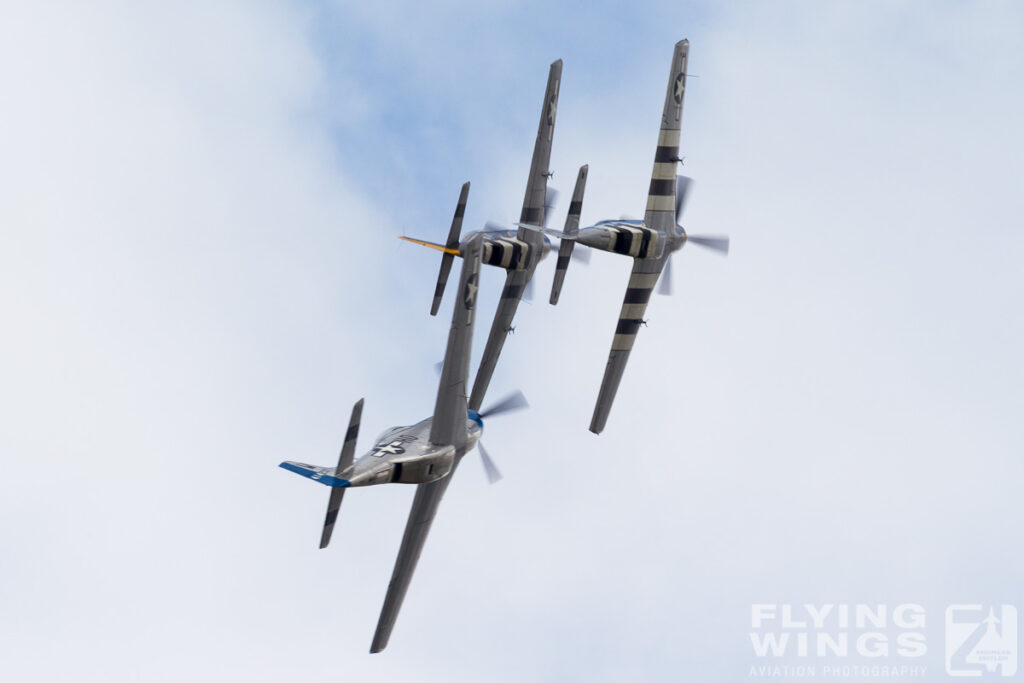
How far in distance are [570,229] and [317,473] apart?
15479 mm

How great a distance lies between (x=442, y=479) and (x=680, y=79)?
19823 mm

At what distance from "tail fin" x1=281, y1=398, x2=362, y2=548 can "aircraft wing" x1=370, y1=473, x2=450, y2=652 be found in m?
7.45

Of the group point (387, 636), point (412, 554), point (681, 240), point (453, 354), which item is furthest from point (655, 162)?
point (387, 636)

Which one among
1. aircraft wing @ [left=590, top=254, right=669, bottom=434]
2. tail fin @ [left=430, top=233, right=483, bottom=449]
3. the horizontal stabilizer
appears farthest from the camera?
aircraft wing @ [left=590, top=254, right=669, bottom=434]

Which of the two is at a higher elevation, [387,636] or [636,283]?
[636,283]

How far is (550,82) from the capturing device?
52719 millimetres

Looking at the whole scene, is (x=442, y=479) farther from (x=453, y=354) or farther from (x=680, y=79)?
(x=680, y=79)

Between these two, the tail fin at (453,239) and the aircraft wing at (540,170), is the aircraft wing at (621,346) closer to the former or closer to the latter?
the aircraft wing at (540,170)

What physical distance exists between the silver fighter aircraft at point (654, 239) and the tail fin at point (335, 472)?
43.4ft

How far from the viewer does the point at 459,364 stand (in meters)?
41.9

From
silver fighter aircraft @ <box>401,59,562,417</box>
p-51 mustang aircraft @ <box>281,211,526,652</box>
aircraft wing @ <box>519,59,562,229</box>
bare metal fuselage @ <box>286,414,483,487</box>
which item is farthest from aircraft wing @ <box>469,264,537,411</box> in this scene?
bare metal fuselage @ <box>286,414,483,487</box>

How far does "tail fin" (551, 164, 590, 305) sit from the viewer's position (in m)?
47.5

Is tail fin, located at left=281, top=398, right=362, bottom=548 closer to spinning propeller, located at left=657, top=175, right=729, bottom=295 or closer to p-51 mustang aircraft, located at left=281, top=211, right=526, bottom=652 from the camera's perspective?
p-51 mustang aircraft, located at left=281, top=211, right=526, bottom=652

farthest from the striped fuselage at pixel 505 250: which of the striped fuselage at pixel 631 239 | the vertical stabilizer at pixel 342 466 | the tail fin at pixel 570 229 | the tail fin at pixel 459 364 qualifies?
the vertical stabilizer at pixel 342 466
